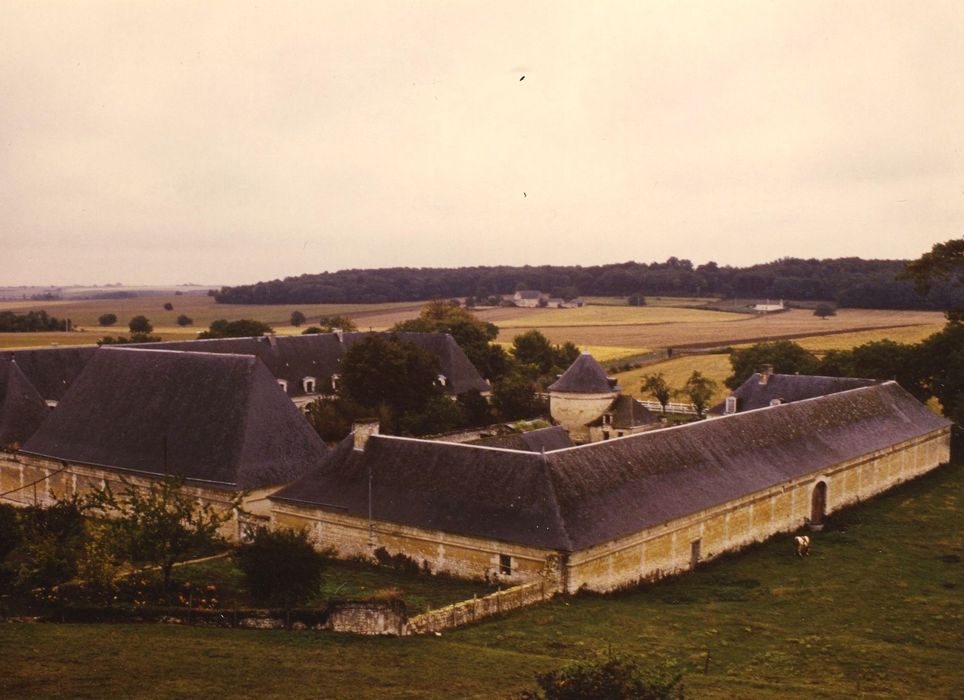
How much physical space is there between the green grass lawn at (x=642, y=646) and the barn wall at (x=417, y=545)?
1.81 metres

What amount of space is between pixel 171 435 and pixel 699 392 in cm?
3817

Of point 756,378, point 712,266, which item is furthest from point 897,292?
point 756,378

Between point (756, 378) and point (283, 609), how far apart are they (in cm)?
3761

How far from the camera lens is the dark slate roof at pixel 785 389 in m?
49.3

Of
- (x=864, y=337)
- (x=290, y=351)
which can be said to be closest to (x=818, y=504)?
(x=290, y=351)

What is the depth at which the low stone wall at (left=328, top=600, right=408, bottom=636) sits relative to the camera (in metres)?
20.2

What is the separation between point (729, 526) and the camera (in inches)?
1233

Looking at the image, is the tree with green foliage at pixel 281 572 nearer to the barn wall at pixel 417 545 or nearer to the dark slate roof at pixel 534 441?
the barn wall at pixel 417 545

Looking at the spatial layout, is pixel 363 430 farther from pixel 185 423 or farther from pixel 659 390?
pixel 659 390

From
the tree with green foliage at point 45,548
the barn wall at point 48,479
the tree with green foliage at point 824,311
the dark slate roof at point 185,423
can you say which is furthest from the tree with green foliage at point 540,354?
the tree with green foliage at point 45,548

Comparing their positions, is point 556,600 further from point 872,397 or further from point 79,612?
point 872,397

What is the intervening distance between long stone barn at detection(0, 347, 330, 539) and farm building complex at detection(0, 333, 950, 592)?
0.26 ft

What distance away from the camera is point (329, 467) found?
32.0 m

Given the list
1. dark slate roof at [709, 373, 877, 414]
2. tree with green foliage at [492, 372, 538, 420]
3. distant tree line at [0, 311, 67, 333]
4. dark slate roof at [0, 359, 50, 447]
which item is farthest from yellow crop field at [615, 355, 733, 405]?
distant tree line at [0, 311, 67, 333]
